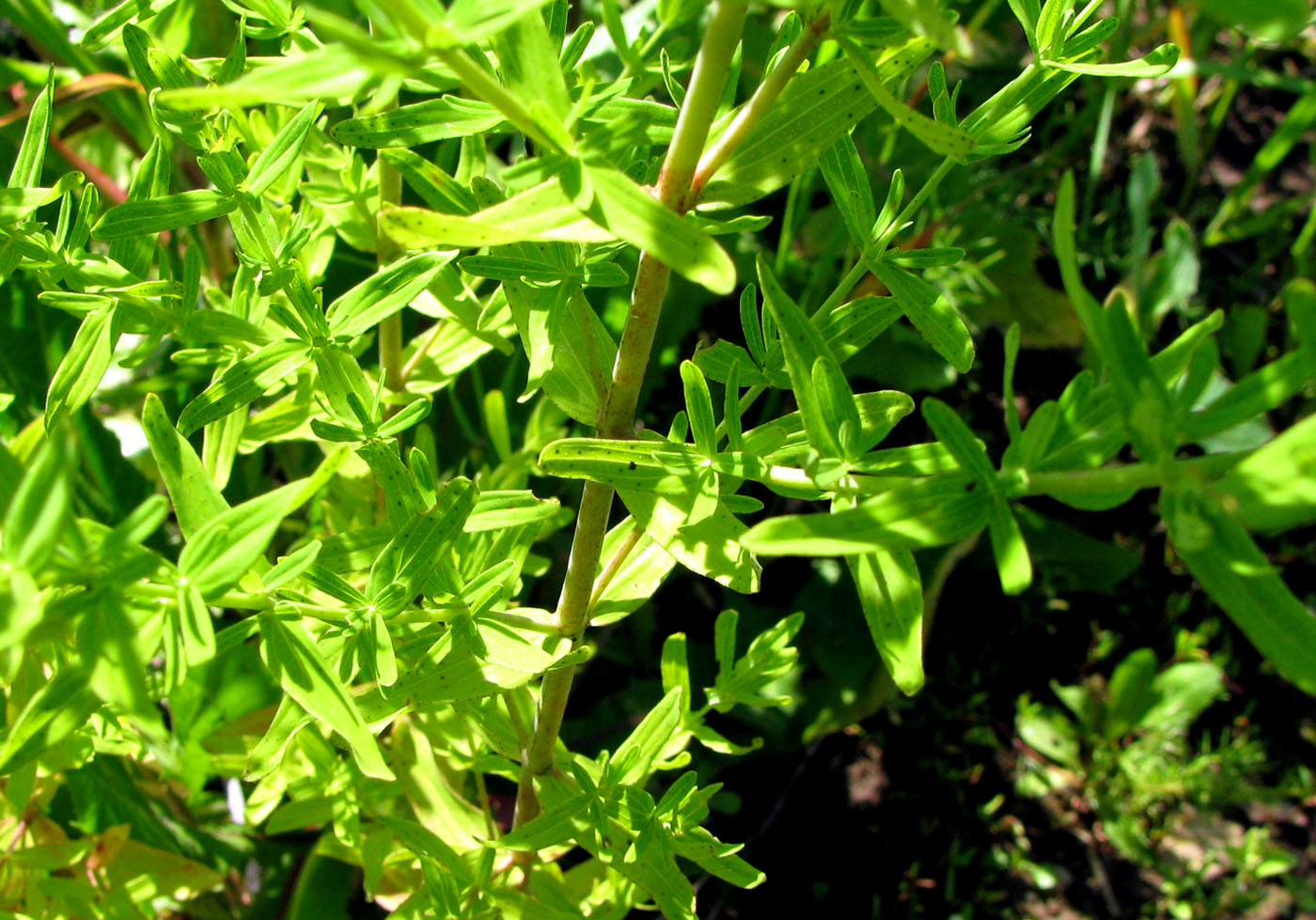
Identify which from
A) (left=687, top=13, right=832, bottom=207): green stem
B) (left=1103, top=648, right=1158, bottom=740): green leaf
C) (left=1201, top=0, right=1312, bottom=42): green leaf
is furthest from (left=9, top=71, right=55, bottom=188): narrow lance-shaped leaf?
(left=1103, top=648, right=1158, bottom=740): green leaf

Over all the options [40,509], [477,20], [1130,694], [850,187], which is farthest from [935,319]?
[1130,694]

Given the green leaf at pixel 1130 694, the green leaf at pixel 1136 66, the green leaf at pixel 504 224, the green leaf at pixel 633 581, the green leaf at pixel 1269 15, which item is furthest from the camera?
the green leaf at pixel 1130 694

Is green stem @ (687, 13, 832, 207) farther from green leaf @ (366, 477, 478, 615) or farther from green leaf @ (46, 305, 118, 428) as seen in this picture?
green leaf @ (46, 305, 118, 428)

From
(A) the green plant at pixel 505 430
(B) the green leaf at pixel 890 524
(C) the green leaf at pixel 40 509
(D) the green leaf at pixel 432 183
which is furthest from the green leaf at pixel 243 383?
(B) the green leaf at pixel 890 524

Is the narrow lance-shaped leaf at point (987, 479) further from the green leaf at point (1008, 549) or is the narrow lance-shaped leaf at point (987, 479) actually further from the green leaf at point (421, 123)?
the green leaf at point (421, 123)

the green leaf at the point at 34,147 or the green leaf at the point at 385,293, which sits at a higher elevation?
the green leaf at the point at 34,147

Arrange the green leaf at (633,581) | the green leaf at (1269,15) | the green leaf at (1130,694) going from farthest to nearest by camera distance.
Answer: the green leaf at (1130,694), the green leaf at (633,581), the green leaf at (1269,15)

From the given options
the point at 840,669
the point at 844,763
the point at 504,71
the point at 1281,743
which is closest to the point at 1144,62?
the point at 504,71

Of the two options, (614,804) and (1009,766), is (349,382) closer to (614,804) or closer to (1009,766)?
(614,804)
